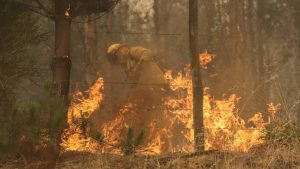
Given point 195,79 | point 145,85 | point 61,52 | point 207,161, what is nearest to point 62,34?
point 61,52

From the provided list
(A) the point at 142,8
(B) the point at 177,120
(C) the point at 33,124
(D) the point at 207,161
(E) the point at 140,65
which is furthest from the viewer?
(A) the point at 142,8

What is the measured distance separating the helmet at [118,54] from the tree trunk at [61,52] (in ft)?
28.5

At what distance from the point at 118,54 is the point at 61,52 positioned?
925 cm

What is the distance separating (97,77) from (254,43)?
28.4 ft

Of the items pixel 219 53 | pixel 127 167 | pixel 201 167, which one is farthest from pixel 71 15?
pixel 219 53

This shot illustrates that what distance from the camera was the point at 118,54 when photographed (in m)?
17.6

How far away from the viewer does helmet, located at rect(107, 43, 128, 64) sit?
1720cm

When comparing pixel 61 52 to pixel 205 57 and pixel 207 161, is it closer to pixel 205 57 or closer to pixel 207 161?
pixel 207 161

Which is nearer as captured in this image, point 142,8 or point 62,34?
point 62,34

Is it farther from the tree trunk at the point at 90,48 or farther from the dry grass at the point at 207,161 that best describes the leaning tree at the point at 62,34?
the tree trunk at the point at 90,48

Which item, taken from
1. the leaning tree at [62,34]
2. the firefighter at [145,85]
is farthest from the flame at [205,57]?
the leaning tree at [62,34]

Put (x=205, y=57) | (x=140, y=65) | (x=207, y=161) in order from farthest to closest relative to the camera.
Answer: (x=205, y=57)
(x=140, y=65)
(x=207, y=161)

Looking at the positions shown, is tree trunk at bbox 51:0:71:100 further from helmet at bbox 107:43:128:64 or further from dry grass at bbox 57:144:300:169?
helmet at bbox 107:43:128:64

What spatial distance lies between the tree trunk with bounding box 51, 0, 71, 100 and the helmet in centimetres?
868
